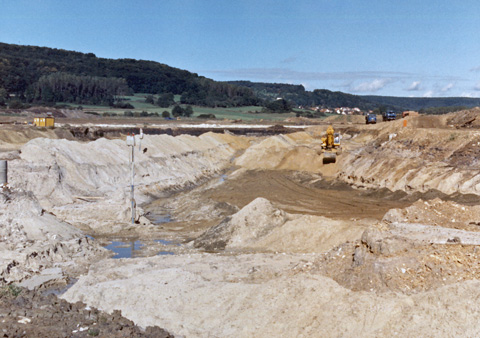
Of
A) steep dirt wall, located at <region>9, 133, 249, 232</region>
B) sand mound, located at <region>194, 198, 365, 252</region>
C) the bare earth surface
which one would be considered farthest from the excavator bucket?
sand mound, located at <region>194, 198, 365, 252</region>

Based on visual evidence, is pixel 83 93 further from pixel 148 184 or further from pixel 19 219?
pixel 19 219

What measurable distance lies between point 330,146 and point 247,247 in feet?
83.8

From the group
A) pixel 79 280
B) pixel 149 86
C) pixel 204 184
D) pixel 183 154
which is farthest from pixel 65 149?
pixel 149 86

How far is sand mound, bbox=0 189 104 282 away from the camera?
16.4m

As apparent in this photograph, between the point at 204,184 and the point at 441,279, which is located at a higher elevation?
the point at 441,279

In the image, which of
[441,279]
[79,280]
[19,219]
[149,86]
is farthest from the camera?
[149,86]

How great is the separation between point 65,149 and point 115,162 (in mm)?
3408

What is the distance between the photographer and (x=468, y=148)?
32.9 metres

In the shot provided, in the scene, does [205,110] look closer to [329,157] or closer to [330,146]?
[330,146]

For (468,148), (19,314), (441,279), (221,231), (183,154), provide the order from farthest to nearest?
(183,154) → (468,148) → (221,231) → (19,314) → (441,279)

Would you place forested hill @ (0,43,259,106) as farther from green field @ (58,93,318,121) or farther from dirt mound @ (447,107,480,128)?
dirt mound @ (447,107,480,128)

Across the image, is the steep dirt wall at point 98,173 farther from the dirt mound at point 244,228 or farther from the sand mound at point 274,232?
the sand mound at point 274,232

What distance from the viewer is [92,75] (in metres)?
166

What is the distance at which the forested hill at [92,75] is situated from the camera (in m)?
138
